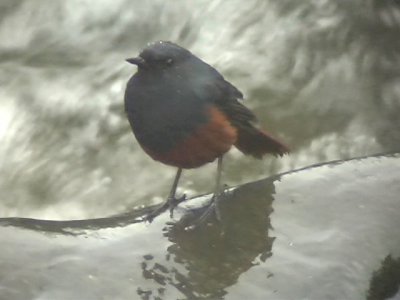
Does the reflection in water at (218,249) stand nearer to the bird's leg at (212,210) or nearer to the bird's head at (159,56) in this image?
the bird's leg at (212,210)

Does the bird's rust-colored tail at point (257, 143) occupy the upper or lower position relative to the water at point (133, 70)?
lower

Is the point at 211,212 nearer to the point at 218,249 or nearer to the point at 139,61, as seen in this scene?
the point at 218,249

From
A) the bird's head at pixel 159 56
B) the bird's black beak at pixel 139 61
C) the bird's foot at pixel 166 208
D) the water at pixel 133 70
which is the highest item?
the water at pixel 133 70

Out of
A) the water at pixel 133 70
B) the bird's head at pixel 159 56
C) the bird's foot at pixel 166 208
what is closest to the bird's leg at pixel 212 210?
the bird's foot at pixel 166 208

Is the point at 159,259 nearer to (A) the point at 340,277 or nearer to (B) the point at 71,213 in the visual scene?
→ (A) the point at 340,277

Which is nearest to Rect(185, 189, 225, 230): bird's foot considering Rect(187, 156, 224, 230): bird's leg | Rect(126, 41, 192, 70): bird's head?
Rect(187, 156, 224, 230): bird's leg

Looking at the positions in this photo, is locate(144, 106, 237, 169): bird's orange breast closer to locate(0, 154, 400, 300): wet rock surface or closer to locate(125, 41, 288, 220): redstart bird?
locate(125, 41, 288, 220): redstart bird

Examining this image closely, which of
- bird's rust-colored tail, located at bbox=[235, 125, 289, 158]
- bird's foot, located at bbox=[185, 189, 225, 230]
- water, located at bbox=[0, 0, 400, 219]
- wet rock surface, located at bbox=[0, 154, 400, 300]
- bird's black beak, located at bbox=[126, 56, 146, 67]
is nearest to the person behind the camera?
wet rock surface, located at bbox=[0, 154, 400, 300]
